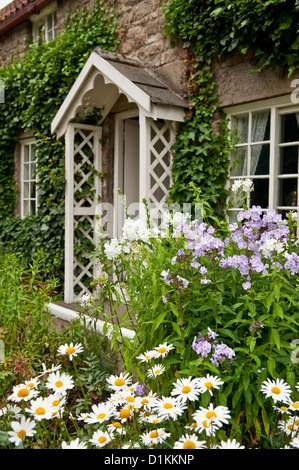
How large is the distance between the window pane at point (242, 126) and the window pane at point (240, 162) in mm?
102

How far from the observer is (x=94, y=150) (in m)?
7.00

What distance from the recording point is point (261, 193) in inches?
→ 200

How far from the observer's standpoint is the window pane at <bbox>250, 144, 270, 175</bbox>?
16.4 ft

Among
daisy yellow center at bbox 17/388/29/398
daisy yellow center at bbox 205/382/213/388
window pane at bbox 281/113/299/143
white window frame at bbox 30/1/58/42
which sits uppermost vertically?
white window frame at bbox 30/1/58/42

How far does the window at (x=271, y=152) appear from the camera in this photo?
4777 mm

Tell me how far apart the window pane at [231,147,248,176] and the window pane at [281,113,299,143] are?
48cm

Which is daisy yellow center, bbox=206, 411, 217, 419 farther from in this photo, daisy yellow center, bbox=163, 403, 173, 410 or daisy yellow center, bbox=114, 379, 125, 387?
daisy yellow center, bbox=114, 379, 125, 387

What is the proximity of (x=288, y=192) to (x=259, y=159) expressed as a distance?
0.51 m

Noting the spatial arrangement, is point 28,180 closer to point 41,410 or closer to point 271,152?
point 271,152

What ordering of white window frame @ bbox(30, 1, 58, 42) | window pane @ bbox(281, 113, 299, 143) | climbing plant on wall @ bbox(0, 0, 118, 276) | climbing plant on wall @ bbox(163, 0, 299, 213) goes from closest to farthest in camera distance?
climbing plant on wall @ bbox(163, 0, 299, 213) < window pane @ bbox(281, 113, 299, 143) < climbing plant on wall @ bbox(0, 0, 118, 276) < white window frame @ bbox(30, 1, 58, 42)

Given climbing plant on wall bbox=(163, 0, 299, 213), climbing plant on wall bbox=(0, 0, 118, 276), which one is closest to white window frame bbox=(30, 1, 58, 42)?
climbing plant on wall bbox=(0, 0, 118, 276)

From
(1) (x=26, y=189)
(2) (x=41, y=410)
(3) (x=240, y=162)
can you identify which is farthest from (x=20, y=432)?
(1) (x=26, y=189)
